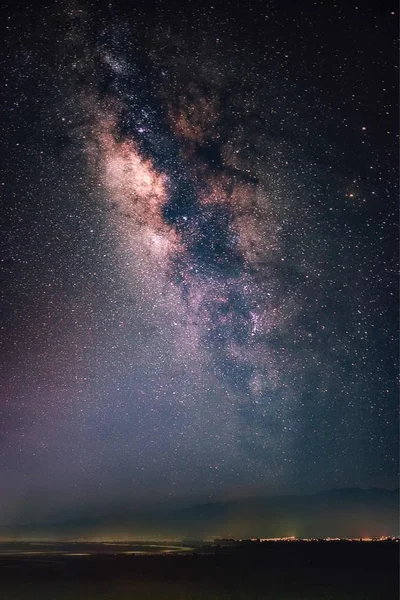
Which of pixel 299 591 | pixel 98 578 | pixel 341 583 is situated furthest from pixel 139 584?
pixel 341 583

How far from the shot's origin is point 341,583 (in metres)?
26.2

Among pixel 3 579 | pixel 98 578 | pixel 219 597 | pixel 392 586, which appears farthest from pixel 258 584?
pixel 3 579

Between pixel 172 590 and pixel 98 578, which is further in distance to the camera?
pixel 98 578

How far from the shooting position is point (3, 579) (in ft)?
97.5

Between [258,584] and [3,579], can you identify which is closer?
[258,584]

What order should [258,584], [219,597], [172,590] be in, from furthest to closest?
[258,584] < [172,590] < [219,597]

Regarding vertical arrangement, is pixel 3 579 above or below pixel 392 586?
below

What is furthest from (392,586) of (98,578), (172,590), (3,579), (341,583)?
(3,579)

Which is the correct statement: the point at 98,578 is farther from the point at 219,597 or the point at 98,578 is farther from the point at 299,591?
the point at 299,591

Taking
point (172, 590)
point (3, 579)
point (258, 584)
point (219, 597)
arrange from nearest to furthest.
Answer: point (219, 597)
point (172, 590)
point (258, 584)
point (3, 579)

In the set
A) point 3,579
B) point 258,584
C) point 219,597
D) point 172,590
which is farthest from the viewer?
point 3,579

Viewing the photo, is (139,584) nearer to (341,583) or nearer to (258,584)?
(258,584)

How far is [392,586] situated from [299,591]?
596 centimetres

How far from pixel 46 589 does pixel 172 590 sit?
22.8 feet
